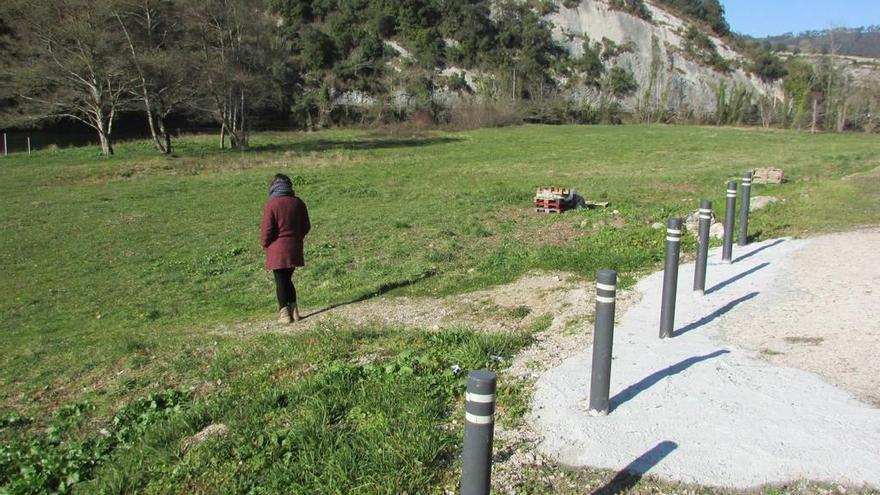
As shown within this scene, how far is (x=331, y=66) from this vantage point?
77.4m

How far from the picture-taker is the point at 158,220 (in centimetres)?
1889

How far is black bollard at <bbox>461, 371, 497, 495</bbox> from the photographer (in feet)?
9.72

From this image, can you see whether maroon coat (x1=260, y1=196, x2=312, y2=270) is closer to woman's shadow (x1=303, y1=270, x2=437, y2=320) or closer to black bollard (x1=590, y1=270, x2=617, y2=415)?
woman's shadow (x1=303, y1=270, x2=437, y2=320)

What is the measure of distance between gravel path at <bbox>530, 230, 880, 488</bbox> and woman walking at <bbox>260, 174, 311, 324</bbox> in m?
4.31

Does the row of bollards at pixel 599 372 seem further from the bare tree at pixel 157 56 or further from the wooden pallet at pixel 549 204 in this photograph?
the bare tree at pixel 157 56

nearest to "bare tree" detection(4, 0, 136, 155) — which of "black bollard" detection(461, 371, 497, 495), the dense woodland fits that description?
the dense woodland

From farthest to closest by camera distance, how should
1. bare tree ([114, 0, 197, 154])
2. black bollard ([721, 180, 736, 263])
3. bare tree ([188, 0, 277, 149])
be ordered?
bare tree ([188, 0, 277, 149]) < bare tree ([114, 0, 197, 154]) < black bollard ([721, 180, 736, 263])

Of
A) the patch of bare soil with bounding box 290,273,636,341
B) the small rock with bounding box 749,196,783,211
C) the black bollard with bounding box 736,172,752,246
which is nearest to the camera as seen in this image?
the patch of bare soil with bounding box 290,273,636,341

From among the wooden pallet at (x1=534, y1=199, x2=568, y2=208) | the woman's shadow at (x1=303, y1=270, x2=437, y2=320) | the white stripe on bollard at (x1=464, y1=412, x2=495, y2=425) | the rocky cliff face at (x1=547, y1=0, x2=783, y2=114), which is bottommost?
the woman's shadow at (x1=303, y1=270, x2=437, y2=320)

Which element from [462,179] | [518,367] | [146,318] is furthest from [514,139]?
[518,367]

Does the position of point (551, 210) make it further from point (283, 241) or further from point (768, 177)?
point (283, 241)

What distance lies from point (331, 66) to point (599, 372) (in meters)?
76.9

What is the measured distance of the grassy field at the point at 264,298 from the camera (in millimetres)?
4492

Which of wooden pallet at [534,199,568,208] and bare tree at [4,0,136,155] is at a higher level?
bare tree at [4,0,136,155]
